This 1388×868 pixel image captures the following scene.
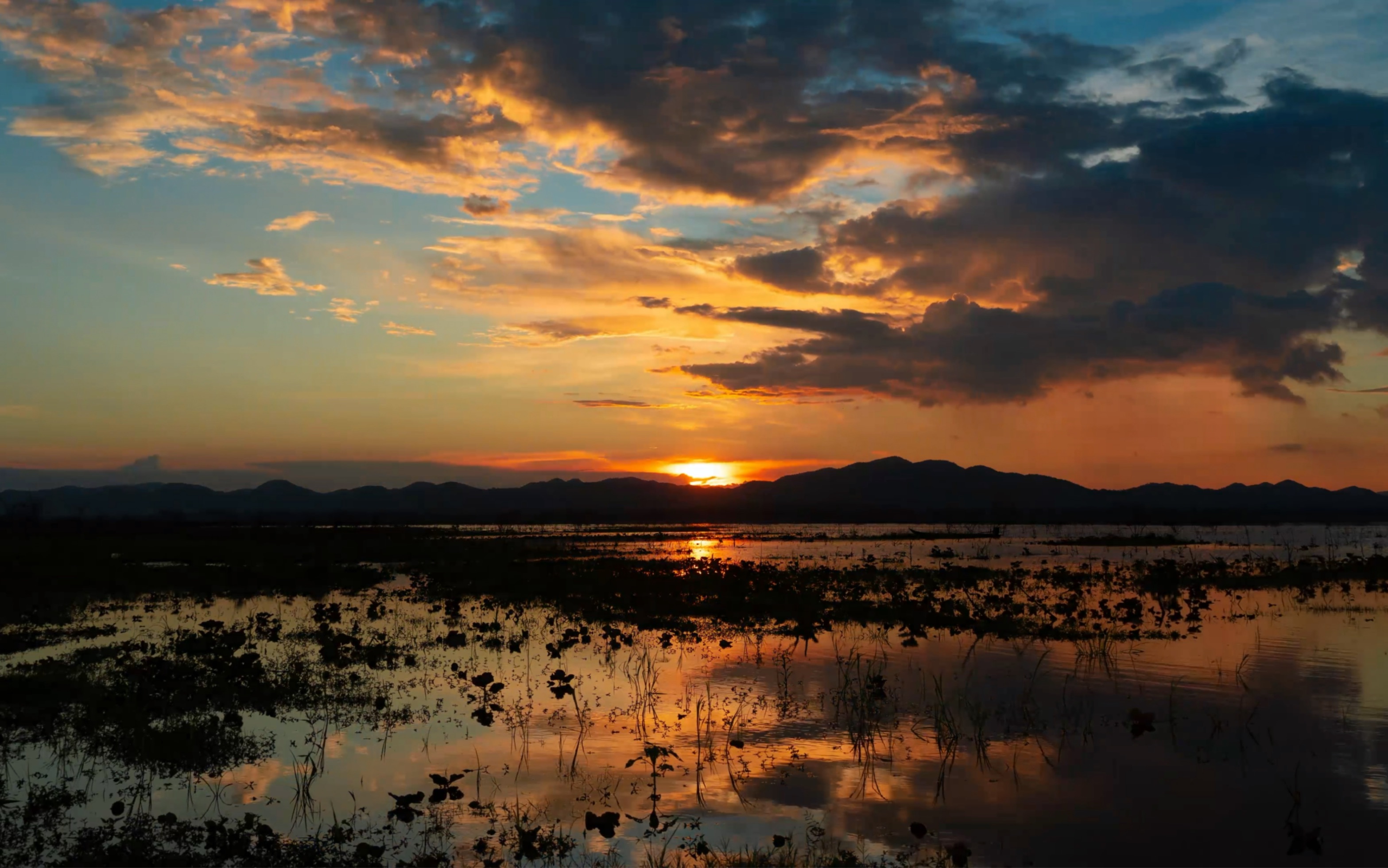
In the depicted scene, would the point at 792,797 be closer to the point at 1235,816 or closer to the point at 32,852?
the point at 1235,816

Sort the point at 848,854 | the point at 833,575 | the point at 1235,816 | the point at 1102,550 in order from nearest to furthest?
the point at 848,854 → the point at 1235,816 → the point at 833,575 → the point at 1102,550

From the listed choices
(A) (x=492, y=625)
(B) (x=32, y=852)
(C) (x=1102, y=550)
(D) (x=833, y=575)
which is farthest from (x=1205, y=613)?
(C) (x=1102, y=550)

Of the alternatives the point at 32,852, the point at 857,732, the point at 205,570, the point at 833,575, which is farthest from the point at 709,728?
the point at 205,570

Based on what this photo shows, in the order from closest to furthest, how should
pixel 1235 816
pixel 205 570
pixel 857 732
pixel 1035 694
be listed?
pixel 1235 816 < pixel 857 732 < pixel 1035 694 < pixel 205 570

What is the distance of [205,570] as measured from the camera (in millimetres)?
41531

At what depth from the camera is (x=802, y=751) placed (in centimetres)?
1298

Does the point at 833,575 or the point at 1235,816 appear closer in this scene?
the point at 1235,816

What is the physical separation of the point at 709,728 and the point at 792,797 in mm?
3313

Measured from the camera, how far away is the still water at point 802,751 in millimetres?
9844

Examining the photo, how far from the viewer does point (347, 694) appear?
16453mm

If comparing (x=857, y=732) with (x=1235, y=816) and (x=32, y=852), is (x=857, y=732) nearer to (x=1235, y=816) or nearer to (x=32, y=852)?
(x=1235, y=816)

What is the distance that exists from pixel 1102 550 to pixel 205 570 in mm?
54150

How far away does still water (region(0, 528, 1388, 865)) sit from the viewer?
984 centimetres

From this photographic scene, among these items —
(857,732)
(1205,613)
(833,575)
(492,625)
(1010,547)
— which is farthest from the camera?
(1010,547)
